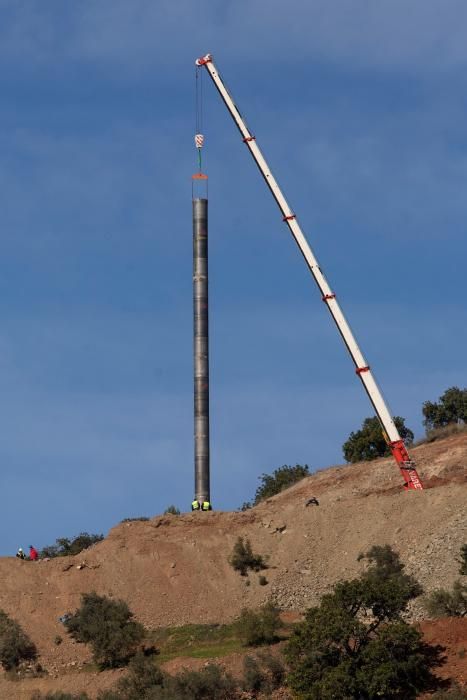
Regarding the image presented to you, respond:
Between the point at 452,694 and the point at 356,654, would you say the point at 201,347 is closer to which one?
the point at 356,654

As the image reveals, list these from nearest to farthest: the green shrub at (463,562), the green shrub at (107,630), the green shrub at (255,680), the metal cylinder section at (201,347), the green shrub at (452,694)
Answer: the green shrub at (452,694) → the green shrub at (255,680) → the green shrub at (463,562) → the green shrub at (107,630) → the metal cylinder section at (201,347)

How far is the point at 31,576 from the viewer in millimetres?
77500

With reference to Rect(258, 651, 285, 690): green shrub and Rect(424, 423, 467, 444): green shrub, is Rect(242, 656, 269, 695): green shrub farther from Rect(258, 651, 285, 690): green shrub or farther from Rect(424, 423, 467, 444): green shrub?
Rect(424, 423, 467, 444): green shrub

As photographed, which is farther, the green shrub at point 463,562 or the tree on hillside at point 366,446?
the tree on hillside at point 366,446

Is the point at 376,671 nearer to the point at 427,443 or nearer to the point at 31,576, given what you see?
the point at 31,576

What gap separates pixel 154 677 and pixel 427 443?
1655 inches

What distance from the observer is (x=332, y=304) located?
282ft

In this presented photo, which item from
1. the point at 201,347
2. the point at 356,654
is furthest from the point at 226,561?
the point at 356,654

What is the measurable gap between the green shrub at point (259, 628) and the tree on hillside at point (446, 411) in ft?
142

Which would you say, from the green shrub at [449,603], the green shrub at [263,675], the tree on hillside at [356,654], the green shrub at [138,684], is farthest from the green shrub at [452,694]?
the green shrub at [138,684]

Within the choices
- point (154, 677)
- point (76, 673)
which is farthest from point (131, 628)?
point (154, 677)

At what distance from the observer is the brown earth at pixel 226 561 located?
7112 centimetres

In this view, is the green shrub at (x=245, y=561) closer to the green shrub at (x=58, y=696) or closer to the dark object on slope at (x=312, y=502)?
the dark object on slope at (x=312, y=502)

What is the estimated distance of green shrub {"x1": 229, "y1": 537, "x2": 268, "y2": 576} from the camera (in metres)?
76.5
